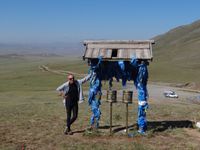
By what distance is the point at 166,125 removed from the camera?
1817cm

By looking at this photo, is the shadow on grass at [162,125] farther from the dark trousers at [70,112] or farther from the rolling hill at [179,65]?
the rolling hill at [179,65]

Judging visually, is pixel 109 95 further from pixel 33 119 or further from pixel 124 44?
pixel 33 119

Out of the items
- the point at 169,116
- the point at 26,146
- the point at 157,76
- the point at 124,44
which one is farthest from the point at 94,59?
the point at 157,76

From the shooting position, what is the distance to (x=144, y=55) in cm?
1563

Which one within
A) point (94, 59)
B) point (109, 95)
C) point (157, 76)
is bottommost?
point (157, 76)

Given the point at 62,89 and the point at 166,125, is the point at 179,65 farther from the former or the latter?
the point at 62,89

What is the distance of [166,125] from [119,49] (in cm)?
429

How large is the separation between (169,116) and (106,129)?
17.8 feet

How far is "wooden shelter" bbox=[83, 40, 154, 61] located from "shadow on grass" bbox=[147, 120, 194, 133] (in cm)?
312

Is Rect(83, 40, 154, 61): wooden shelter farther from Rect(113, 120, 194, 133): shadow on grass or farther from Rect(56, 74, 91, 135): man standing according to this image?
Rect(113, 120, 194, 133): shadow on grass

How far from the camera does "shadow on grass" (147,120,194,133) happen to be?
17.1 meters

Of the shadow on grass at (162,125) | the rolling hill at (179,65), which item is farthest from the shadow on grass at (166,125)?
the rolling hill at (179,65)

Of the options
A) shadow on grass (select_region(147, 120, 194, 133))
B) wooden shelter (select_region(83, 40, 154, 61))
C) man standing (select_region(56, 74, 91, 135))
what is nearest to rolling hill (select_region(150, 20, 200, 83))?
shadow on grass (select_region(147, 120, 194, 133))

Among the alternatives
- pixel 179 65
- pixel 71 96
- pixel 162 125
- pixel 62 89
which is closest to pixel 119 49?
pixel 71 96
